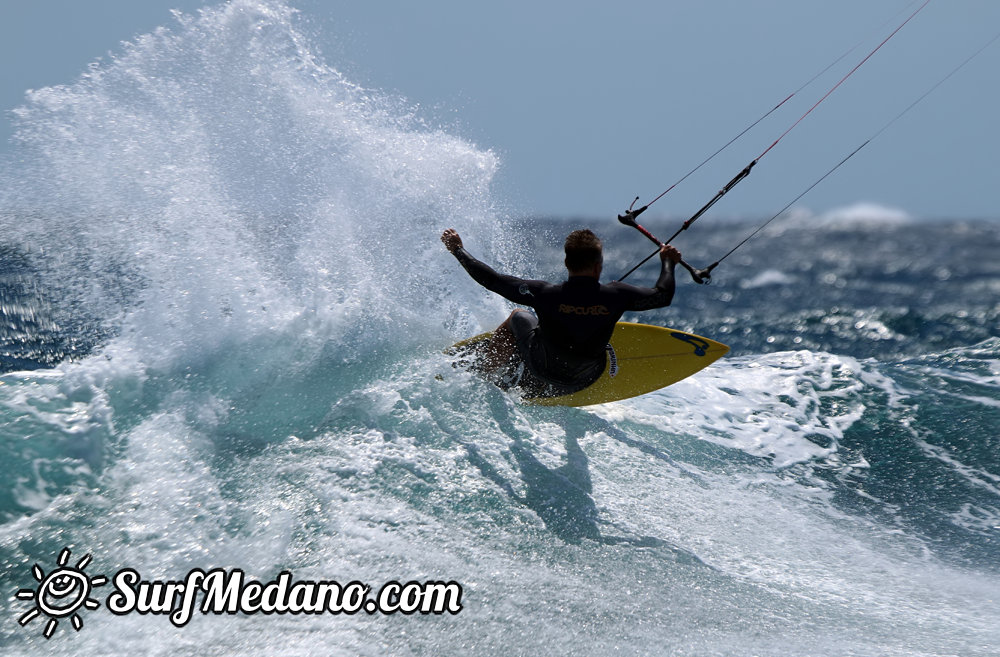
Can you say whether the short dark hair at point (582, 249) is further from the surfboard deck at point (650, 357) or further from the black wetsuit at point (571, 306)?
the surfboard deck at point (650, 357)

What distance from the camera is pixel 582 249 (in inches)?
184

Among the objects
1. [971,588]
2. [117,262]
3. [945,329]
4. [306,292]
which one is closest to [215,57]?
[117,262]

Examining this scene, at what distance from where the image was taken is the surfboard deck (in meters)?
6.44

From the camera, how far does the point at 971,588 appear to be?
4.41 metres

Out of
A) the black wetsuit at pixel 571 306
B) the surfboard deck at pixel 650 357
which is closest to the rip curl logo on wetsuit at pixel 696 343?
the surfboard deck at pixel 650 357

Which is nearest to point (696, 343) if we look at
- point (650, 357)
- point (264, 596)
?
point (650, 357)

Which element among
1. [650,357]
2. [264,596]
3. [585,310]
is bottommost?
[264,596]

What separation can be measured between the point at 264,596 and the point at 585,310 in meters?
2.57

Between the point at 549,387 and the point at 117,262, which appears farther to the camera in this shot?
the point at 117,262

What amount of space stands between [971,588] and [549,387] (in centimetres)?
297

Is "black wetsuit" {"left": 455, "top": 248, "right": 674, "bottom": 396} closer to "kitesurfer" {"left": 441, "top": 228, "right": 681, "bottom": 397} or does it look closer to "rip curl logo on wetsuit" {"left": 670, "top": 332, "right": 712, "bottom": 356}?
"kitesurfer" {"left": 441, "top": 228, "right": 681, "bottom": 397}

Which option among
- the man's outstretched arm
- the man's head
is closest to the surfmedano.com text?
the man's outstretched arm

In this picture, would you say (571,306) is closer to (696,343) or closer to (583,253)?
(583,253)

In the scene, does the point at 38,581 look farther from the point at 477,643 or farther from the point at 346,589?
the point at 477,643
